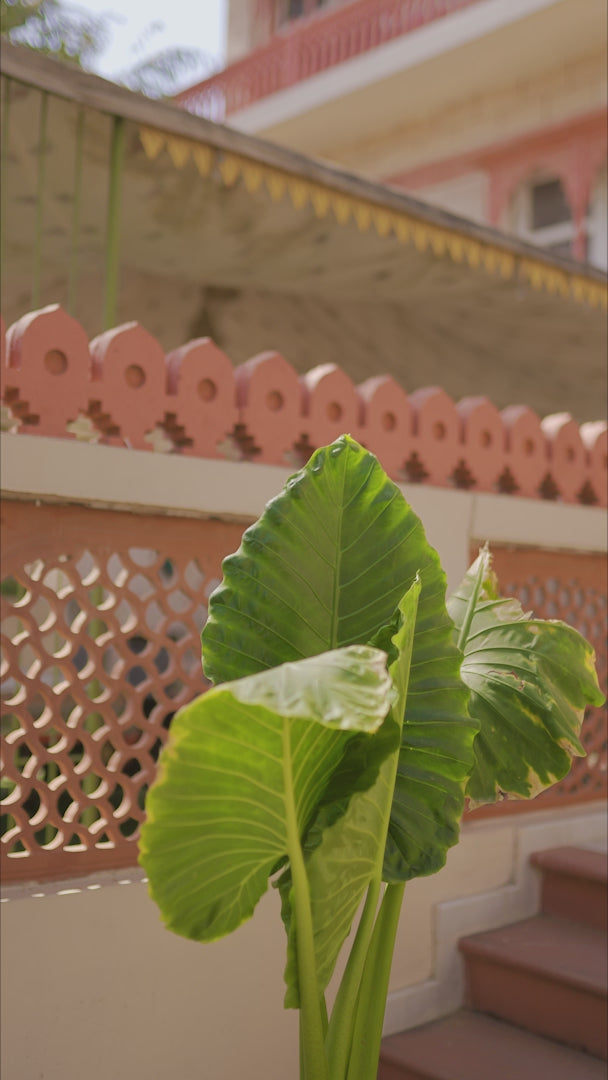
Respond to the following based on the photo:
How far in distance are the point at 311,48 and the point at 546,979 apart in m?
9.56

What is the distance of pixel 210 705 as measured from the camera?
1.48 meters

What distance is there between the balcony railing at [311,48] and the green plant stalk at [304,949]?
880 centimetres

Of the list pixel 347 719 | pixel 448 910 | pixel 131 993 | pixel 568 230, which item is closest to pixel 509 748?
pixel 347 719

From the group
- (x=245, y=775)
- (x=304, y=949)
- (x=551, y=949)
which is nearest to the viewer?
(x=245, y=775)

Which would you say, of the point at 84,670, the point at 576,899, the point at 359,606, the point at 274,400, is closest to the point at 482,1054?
the point at 576,899

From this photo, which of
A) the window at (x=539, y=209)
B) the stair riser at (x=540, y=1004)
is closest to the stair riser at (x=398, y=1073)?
the stair riser at (x=540, y=1004)

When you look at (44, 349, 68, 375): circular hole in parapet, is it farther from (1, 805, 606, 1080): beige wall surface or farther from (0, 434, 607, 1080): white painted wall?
(1, 805, 606, 1080): beige wall surface

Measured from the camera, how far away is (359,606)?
1.91 meters

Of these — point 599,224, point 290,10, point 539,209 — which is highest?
point 290,10

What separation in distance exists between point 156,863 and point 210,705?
271 millimetres

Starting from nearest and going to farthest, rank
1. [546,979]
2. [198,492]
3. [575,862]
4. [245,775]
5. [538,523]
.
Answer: [245,775] < [198,492] < [546,979] < [575,862] < [538,523]

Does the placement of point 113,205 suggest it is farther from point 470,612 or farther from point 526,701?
point 526,701

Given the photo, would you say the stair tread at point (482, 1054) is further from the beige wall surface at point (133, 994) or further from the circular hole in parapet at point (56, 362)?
the circular hole in parapet at point (56, 362)

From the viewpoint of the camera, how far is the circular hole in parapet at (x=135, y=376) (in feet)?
8.51
